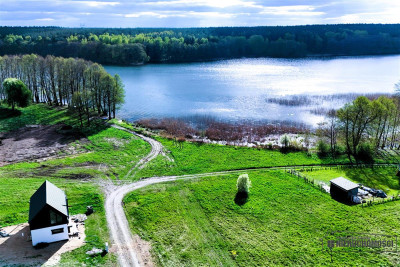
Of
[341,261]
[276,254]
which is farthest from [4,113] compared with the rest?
[341,261]

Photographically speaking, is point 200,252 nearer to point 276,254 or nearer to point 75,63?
point 276,254

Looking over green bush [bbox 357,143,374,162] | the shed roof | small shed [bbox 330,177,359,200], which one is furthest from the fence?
green bush [bbox 357,143,374,162]

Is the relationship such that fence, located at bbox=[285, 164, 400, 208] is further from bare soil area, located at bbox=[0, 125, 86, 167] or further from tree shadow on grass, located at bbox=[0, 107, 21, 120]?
tree shadow on grass, located at bbox=[0, 107, 21, 120]

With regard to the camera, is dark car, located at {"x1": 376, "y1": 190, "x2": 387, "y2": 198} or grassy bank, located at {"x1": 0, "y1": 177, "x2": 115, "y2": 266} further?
dark car, located at {"x1": 376, "y1": 190, "x2": 387, "y2": 198}

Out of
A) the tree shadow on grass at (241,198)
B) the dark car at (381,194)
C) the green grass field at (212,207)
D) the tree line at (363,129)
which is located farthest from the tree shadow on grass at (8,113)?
the dark car at (381,194)

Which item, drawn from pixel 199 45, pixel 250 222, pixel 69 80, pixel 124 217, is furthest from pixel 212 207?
pixel 199 45
